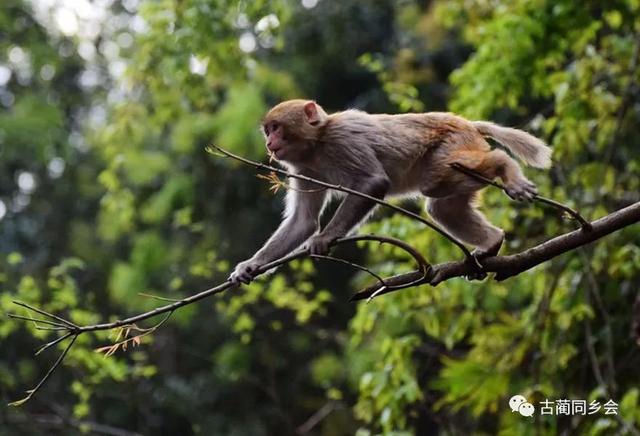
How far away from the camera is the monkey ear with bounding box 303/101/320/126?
409 centimetres

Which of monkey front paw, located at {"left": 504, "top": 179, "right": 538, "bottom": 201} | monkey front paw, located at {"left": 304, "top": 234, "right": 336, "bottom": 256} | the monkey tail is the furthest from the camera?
the monkey tail

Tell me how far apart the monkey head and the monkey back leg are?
59cm

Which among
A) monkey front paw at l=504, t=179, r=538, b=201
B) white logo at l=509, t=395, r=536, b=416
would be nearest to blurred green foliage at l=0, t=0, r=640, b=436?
white logo at l=509, t=395, r=536, b=416

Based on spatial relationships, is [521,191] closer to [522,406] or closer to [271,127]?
[271,127]

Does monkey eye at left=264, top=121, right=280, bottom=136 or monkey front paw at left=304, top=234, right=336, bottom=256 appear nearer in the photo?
monkey front paw at left=304, top=234, right=336, bottom=256

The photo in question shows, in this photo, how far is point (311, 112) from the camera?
162 inches

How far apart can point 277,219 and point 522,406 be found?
6006 millimetres

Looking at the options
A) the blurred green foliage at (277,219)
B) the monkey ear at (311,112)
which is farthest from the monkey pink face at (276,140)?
the blurred green foliage at (277,219)

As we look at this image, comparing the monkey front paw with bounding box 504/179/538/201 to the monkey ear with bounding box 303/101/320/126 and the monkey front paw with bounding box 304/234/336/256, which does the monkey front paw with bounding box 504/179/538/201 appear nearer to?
the monkey front paw with bounding box 304/234/336/256

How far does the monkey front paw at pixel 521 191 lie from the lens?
332cm

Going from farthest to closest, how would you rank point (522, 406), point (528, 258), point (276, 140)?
point (522, 406) < point (276, 140) < point (528, 258)

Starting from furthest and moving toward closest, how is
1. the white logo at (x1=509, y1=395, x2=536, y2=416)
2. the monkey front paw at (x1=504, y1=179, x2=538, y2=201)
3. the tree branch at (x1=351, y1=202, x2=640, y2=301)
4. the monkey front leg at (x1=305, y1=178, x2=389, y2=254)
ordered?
the white logo at (x1=509, y1=395, x2=536, y2=416), the monkey front leg at (x1=305, y1=178, x2=389, y2=254), the monkey front paw at (x1=504, y1=179, x2=538, y2=201), the tree branch at (x1=351, y1=202, x2=640, y2=301)

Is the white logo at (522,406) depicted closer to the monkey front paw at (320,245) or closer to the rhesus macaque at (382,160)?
the rhesus macaque at (382,160)

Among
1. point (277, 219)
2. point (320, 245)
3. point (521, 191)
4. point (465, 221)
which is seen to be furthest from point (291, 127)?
point (277, 219)
